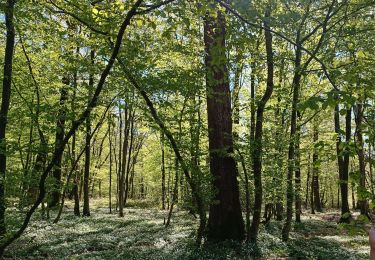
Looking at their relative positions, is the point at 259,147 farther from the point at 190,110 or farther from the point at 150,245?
the point at 150,245

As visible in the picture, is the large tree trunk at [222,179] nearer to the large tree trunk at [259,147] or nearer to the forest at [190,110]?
the forest at [190,110]

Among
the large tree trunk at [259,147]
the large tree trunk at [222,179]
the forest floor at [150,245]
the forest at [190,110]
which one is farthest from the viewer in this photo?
the large tree trunk at [222,179]

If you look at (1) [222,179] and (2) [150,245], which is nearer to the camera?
(1) [222,179]

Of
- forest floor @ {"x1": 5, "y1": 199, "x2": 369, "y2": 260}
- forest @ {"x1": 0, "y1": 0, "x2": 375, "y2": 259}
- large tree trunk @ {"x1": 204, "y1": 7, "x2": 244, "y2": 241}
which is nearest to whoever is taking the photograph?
forest @ {"x1": 0, "y1": 0, "x2": 375, "y2": 259}

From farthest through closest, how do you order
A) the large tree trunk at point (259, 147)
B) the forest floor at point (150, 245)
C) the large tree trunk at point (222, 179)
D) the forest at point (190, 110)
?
1. the large tree trunk at point (222, 179)
2. the forest floor at point (150, 245)
3. the large tree trunk at point (259, 147)
4. the forest at point (190, 110)

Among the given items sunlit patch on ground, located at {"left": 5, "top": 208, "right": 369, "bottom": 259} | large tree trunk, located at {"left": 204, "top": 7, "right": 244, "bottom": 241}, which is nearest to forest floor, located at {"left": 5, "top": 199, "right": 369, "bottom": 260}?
sunlit patch on ground, located at {"left": 5, "top": 208, "right": 369, "bottom": 259}

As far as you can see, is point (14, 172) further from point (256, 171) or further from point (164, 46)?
point (256, 171)

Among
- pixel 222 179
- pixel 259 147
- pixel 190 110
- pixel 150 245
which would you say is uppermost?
pixel 190 110

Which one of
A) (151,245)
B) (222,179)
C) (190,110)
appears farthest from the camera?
(151,245)

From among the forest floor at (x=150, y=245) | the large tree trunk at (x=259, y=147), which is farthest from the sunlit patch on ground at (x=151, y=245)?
the large tree trunk at (x=259, y=147)

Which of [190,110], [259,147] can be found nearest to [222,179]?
[259,147]

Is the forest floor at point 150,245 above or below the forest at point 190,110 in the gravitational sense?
below

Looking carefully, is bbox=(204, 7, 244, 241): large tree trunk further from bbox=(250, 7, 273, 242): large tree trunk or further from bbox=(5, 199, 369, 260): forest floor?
bbox=(250, 7, 273, 242): large tree trunk

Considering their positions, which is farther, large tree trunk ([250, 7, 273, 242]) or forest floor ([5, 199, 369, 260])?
forest floor ([5, 199, 369, 260])
